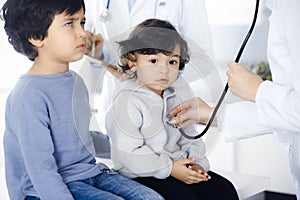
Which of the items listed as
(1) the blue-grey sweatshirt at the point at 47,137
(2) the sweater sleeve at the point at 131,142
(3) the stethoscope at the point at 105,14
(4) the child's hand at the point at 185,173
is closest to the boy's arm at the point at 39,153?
(1) the blue-grey sweatshirt at the point at 47,137

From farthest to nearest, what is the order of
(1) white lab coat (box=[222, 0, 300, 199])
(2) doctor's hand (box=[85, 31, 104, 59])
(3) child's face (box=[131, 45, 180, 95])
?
(2) doctor's hand (box=[85, 31, 104, 59]) < (3) child's face (box=[131, 45, 180, 95]) < (1) white lab coat (box=[222, 0, 300, 199])

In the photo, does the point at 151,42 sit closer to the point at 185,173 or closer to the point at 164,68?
the point at 164,68

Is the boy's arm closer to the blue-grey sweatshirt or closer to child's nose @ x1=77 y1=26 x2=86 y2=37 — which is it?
the blue-grey sweatshirt

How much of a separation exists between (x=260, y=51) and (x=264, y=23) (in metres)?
0.13

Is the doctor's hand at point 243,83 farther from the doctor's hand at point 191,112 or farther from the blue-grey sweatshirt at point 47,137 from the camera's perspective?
the blue-grey sweatshirt at point 47,137

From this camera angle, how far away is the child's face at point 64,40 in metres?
1.33

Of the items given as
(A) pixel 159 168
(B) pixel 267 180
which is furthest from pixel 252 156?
(A) pixel 159 168

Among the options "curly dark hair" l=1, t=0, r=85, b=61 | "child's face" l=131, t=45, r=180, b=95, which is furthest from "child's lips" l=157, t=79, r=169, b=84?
"curly dark hair" l=1, t=0, r=85, b=61

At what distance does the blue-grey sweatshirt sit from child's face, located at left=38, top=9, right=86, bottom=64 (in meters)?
0.05

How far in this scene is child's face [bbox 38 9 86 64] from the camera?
52.3 inches

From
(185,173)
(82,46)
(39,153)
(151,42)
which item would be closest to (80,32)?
(82,46)

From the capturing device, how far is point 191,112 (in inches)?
53.0

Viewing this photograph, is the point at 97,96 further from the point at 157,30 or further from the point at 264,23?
the point at 264,23

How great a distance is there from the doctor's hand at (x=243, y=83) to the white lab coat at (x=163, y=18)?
9cm
